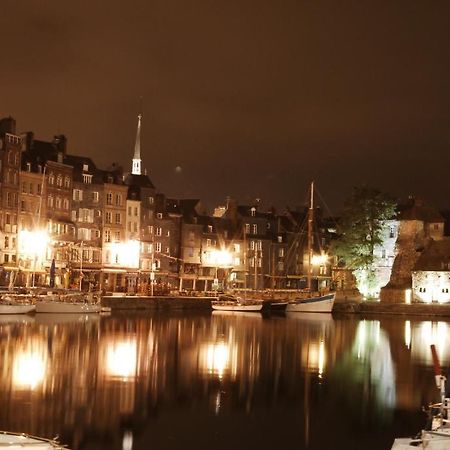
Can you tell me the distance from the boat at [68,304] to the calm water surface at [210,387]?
11.6 metres

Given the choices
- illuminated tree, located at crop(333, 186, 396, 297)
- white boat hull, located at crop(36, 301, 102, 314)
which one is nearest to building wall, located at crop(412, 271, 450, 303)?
illuminated tree, located at crop(333, 186, 396, 297)

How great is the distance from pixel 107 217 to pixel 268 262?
1104 inches

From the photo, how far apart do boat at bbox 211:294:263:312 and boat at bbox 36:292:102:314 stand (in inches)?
681

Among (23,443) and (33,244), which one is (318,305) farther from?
(23,443)

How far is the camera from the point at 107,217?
81188 millimetres

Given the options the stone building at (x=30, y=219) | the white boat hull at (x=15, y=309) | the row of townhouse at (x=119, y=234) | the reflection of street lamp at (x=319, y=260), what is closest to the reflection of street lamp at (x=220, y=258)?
the row of townhouse at (x=119, y=234)

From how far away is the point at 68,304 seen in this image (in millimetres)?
59531

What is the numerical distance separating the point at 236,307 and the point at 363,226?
16029mm

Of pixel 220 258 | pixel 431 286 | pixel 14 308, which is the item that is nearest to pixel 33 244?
pixel 14 308

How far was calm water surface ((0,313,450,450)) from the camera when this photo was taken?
746 inches

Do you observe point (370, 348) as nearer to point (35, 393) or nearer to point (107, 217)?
point (35, 393)

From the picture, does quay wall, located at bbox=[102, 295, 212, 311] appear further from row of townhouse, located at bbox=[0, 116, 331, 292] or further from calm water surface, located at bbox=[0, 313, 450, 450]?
calm water surface, located at bbox=[0, 313, 450, 450]

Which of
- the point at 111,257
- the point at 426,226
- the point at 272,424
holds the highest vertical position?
the point at 426,226

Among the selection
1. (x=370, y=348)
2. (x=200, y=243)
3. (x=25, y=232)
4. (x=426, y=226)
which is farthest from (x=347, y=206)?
(x=370, y=348)
